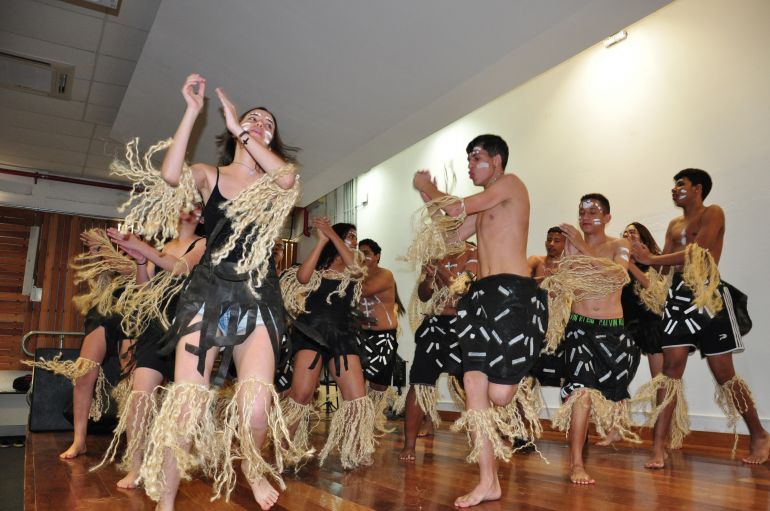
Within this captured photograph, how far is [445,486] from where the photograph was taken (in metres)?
2.81

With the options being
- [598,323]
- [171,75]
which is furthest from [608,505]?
[171,75]

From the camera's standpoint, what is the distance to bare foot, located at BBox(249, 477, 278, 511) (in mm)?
2312

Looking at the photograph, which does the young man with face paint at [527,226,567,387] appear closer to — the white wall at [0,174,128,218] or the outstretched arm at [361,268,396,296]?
the outstretched arm at [361,268,396,296]

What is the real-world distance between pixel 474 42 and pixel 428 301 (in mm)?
2077

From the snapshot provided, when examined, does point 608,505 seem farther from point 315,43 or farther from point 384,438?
point 315,43

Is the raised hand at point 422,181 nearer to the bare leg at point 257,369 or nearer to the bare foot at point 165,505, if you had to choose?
the bare leg at point 257,369

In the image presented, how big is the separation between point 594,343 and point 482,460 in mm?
1217

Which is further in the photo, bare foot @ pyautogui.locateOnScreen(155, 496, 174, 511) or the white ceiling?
the white ceiling

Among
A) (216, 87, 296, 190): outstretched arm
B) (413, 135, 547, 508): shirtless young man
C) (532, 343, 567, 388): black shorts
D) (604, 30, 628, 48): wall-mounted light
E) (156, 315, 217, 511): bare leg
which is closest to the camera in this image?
(156, 315, 217, 511): bare leg

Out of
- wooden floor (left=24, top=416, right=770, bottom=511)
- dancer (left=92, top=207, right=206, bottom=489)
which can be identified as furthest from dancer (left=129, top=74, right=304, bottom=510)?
dancer (left=92, top=207, right=206, bottom=489)

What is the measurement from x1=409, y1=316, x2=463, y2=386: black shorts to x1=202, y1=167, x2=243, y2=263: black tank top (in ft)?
6.25

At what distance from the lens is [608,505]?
236 cm

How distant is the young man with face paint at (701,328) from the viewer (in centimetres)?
357

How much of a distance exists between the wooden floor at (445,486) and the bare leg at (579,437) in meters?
0.08
